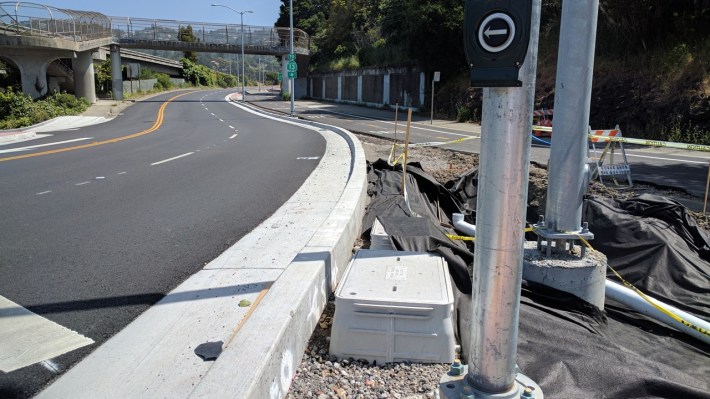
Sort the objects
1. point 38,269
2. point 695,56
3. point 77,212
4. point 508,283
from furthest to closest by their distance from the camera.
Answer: point 695,56, point 77,212, point 38,269, point 508,283

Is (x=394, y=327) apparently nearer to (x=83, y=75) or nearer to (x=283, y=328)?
(x=283, y=328)

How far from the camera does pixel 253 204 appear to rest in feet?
26.4

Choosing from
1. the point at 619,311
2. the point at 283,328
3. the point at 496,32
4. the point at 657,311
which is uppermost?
the point at 496,32

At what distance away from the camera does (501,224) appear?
2312 millimetres

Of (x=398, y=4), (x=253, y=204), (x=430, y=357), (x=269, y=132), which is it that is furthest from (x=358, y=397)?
(x=398, y=4)

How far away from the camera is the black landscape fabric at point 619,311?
3432 millimetres

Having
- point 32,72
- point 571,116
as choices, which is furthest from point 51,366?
point 32,72

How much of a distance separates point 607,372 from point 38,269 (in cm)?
474

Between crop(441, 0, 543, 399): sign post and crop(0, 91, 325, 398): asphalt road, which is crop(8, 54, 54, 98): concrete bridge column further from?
crop(441, 0, 543, 399): sign post

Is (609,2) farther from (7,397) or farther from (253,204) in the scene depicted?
(7,397)

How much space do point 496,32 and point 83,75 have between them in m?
45.7

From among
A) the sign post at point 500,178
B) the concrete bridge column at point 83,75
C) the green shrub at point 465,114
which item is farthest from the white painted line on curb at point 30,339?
the concrete bridge column at point 83,75

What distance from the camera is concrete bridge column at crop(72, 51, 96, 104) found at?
1636 inches

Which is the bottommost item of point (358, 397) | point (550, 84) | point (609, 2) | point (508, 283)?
point (358, 397)
